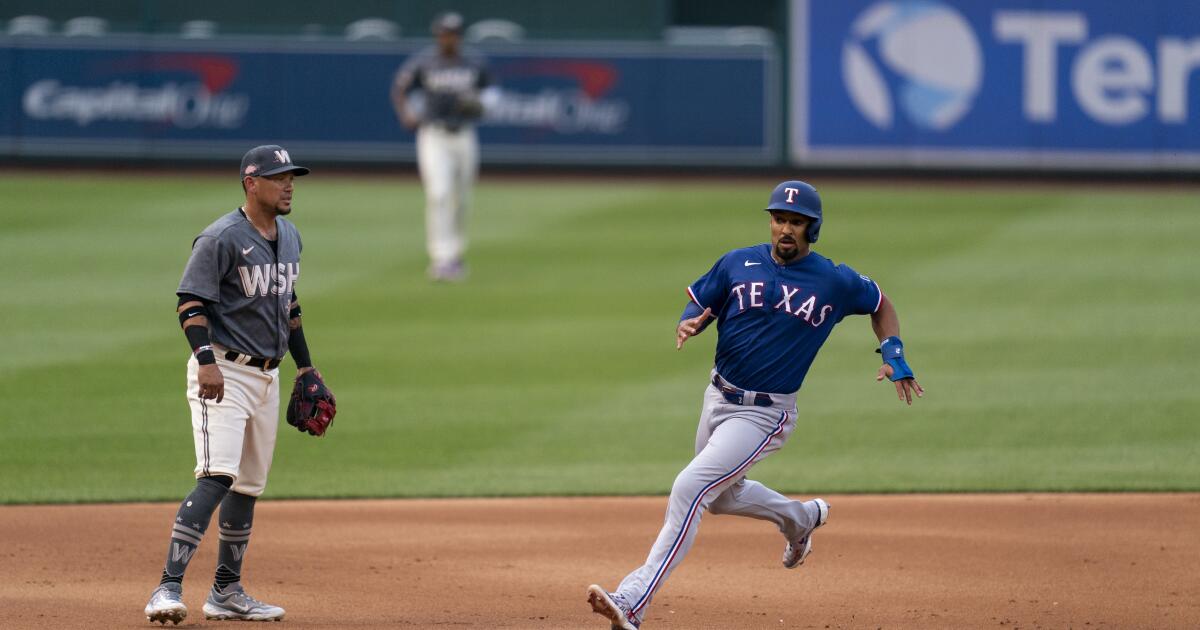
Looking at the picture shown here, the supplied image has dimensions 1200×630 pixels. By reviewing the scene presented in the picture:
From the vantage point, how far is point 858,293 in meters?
6.61

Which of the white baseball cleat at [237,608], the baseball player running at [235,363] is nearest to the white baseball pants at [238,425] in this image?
the baseball player running at [235,363]

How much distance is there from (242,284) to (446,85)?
10.3 metres

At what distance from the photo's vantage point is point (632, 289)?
1639 cm

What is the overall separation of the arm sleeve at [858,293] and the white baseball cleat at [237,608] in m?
2.70

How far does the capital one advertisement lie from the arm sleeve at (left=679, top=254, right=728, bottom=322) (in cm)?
1817

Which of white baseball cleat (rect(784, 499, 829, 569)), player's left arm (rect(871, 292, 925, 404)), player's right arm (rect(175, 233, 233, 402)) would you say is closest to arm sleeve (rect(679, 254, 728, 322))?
player's left arm (rect(871, 292, 925, 404))

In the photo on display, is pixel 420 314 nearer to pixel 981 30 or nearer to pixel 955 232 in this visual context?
pixel 955 232

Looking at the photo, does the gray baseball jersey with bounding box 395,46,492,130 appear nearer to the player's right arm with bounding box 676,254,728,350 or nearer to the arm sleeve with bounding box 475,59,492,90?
the arm sleeve with bounding box 475,59,492,90

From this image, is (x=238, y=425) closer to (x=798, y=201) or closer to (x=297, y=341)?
(x=297, y=341)

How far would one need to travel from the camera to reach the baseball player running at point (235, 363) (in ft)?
20.8

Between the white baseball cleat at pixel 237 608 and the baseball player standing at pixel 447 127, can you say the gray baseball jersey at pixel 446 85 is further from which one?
the white baseball cleat at pixel 237 608

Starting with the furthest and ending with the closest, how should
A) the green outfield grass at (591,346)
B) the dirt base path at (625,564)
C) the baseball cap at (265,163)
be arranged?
the green outfield grass at (591,346), the dirt base path at (625,564), the baseball cap at (265,163)

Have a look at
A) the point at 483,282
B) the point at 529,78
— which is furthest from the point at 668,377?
the point at 529,78

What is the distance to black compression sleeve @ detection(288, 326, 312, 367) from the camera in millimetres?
6863
